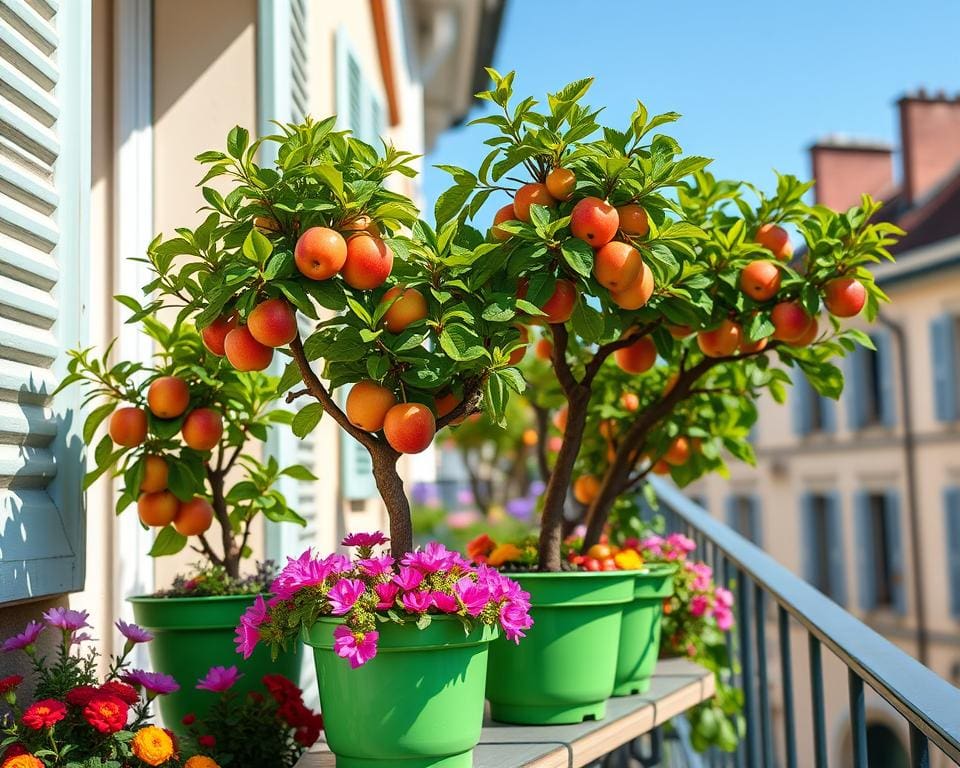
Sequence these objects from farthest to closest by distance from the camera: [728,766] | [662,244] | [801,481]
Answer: [801,481] → [728,766] → [662,244]

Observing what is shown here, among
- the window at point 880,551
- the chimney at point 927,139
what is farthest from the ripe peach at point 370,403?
the chimney at point 927,139

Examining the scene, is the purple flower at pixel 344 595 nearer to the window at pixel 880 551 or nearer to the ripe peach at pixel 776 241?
the ripe peach at pixel 776 241

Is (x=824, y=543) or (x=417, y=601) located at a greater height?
(x=417, y=601)

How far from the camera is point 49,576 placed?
133cm

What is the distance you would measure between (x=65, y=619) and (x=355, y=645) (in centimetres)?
37

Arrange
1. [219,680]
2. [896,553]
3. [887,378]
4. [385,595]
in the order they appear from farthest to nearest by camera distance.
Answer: [887,378]
[896,553]
[219,680]
[385,595]

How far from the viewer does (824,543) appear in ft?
52.5

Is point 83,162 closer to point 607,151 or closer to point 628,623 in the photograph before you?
point 607,151

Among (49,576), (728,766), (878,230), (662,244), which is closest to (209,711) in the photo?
(49,576)

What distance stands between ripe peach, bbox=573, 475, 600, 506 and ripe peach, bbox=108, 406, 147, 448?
43.0 inches

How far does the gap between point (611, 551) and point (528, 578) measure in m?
0.33

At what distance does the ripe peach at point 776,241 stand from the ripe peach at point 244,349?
895mm

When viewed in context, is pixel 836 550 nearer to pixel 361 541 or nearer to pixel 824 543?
pixel 824 543

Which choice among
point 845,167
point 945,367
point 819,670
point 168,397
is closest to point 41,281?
point 168,397
